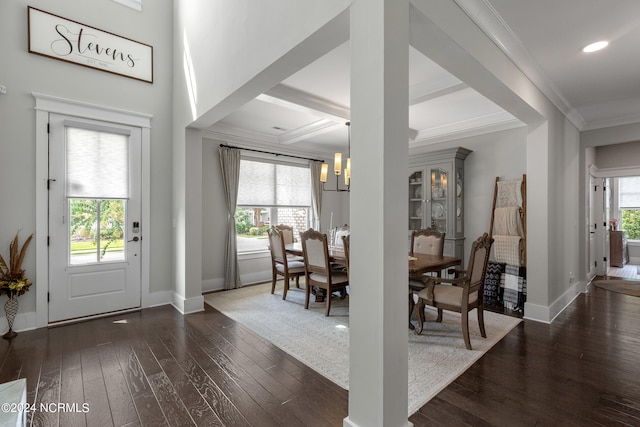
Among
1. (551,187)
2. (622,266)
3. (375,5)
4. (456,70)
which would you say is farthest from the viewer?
(622,266)

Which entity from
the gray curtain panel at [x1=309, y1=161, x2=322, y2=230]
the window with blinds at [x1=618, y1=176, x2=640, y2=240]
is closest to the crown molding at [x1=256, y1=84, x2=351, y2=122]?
the gray curtain panel at [x1=309, y1=161, x2=322, y2=230]

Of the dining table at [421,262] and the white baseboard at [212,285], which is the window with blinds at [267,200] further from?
the dining table at [421,262]

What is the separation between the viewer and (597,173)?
5.61 metres

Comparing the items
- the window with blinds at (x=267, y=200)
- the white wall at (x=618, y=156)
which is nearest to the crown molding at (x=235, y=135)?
the window with blinds at (x=267, y=200)

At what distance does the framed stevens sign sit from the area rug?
778cm

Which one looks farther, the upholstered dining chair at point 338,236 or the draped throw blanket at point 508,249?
the upholstered dining chair at point 338,236

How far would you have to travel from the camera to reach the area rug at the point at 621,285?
4741 millimetres

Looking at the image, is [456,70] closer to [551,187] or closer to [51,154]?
[551,187]

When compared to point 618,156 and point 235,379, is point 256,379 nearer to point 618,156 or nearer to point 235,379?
point 235,379

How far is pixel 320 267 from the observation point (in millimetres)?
3697

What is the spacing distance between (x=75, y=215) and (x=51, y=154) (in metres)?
0.71

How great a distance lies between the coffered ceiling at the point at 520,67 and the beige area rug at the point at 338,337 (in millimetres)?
2567

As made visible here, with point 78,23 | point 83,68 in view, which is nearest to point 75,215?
point 83,68

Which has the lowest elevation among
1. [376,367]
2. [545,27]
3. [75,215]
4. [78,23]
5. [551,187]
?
[376,367]
